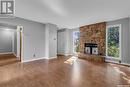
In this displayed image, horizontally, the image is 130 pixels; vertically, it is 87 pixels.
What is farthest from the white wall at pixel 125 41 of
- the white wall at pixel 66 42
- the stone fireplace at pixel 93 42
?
the white wall at pixel 66 42

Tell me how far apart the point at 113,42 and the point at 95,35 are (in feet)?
3.86

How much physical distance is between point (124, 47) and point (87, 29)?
2640mm

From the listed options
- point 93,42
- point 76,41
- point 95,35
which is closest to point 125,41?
point 95,35

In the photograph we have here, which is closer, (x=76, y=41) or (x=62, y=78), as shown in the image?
(x=62, y=78)

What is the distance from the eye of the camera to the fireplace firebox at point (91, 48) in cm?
618

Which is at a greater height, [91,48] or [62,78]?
[91,48]

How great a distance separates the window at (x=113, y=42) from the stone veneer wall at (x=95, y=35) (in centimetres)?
23

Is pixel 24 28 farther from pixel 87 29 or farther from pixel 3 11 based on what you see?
pixel 87 29

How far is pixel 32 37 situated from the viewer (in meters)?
5.75

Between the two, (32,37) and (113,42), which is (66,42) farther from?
(113,42)

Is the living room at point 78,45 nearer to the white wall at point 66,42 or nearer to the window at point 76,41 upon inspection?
the window at point 76,41

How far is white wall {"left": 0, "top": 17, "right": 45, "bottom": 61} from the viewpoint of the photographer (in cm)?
523

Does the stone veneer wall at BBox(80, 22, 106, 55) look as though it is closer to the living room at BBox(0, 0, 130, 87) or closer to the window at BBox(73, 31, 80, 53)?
the living room at BBox(0, 0, 130, 87)

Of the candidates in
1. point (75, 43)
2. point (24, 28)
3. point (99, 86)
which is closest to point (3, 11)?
point (24, 28)
